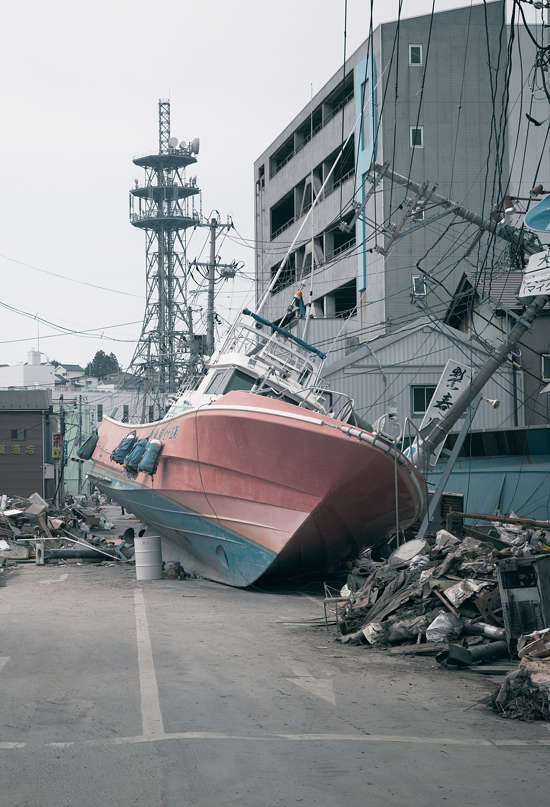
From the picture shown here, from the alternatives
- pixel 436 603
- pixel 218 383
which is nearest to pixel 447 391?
pixel 218 383

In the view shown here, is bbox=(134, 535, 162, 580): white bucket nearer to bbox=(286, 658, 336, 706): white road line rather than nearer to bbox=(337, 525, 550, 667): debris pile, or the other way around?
bbox=(337, 525, 550, 667): debris pile

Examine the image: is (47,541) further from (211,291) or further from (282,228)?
(282,228)

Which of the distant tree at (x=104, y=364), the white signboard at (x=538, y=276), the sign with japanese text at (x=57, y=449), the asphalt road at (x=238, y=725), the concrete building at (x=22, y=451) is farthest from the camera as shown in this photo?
the distant tree at (x=104, y=364)

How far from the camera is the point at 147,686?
8234mm

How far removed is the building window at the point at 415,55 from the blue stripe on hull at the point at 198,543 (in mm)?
26877

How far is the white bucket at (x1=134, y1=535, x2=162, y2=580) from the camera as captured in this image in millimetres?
18281

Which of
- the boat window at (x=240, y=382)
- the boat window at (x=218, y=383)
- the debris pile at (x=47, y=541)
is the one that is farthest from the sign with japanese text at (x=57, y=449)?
the boat window at (x=240, y=382)

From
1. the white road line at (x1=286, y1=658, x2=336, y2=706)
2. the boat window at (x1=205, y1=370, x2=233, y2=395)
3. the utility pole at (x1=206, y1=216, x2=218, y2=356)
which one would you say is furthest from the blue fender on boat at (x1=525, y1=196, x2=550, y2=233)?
the utility pole at (x1=206, y1=216, x2=218, y2=356)

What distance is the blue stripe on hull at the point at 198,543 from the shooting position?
1695cm

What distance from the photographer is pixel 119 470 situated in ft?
76.5

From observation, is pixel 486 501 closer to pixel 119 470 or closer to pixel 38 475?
pixel 119 470

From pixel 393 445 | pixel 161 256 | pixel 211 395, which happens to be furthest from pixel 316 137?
pixel 161 256

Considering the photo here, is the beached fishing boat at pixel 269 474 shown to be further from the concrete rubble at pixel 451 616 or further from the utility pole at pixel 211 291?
the utility pole at pixel 211 291

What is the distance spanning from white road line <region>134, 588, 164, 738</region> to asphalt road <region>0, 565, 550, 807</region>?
2 centimetres
